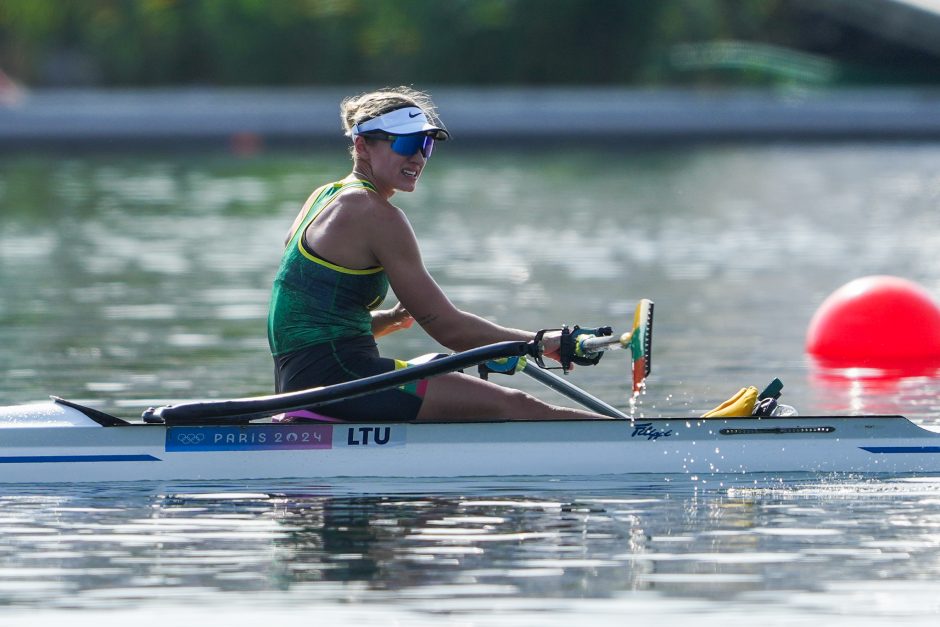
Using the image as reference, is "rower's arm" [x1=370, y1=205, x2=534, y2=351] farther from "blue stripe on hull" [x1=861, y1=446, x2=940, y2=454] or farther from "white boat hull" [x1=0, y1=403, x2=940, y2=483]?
"blue stripe on hull" [x1=861, y1=446, x2=940, y2=454]

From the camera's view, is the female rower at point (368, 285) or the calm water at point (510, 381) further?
the female rower at point (368, 285)

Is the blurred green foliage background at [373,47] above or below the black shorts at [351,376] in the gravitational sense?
above

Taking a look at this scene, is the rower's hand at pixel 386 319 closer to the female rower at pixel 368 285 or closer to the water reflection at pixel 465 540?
the female rower at pixel 368 285

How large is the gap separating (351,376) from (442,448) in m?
0.53

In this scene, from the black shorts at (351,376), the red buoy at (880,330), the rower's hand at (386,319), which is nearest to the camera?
the black shorts at (351,376)

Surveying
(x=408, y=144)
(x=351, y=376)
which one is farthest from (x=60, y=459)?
(x=408, y=144)

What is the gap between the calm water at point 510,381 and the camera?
7016 mm

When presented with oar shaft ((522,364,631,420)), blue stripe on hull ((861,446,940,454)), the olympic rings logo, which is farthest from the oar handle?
the olympic rings logo

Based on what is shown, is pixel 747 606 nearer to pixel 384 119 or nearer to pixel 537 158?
pixel 384 119

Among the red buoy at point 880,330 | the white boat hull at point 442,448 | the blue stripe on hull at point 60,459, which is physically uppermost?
the red buoy at point 880,330

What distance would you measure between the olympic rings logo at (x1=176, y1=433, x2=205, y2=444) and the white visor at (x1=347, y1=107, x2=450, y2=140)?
1548 millimetres

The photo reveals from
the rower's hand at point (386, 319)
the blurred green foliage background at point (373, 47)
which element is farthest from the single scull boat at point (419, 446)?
the blurred green foliage background at point (373, 47)

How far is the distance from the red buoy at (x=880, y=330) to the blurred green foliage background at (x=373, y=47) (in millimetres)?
31049

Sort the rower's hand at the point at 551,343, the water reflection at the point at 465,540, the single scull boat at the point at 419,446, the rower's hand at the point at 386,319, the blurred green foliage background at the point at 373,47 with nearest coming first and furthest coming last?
the water reflection at the point at 465,540, the rower's hand at the point at 551,343, the single scull boat at the point at 419,446, the rower's hand at the point at 386,319, the blurred green foliage background at the point at 373,47
